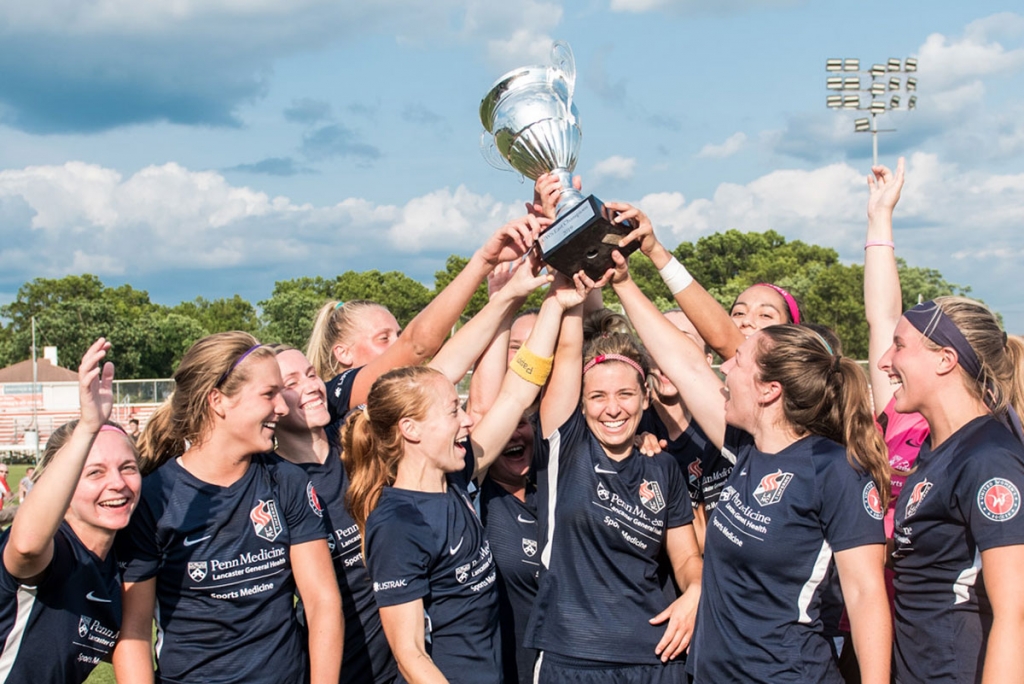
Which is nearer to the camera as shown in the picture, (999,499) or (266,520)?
(999,499)

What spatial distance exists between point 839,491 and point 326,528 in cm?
201

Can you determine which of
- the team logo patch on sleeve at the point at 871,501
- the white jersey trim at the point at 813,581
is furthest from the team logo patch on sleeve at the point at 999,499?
the white jersey trim at the point at 813,581

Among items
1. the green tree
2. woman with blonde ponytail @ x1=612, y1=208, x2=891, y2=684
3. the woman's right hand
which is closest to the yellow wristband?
woman with blonde ponytail @ x1=612, y1=208, x2=891, y2=684

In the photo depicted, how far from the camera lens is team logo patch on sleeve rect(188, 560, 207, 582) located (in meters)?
3.25

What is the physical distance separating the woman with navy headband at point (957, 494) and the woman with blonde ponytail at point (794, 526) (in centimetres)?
18

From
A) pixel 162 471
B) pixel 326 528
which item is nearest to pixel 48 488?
pixel 162 471

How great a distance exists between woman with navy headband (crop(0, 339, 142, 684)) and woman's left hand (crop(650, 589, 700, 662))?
200cm

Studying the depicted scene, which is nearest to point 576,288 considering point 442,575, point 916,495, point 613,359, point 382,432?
point 613,359

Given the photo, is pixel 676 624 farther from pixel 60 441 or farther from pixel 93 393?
Result: pixel 60 441

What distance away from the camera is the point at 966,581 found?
2.96m

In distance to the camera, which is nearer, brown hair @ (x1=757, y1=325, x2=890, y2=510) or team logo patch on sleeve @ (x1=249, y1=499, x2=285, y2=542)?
brown hair @ (x1=757, y1=325, x2=890, y2=510)

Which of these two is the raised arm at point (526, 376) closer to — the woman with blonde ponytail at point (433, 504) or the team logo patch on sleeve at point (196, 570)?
the woman with blonde ponytail at point (433, 504)

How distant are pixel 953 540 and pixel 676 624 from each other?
3.51 ft

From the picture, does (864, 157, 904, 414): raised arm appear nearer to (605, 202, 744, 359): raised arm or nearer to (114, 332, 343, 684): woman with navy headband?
(605, 202, 744, 359): raised arm
